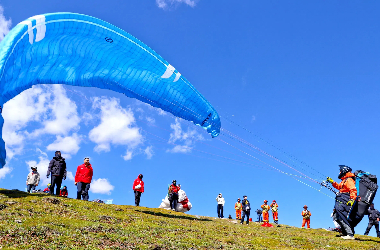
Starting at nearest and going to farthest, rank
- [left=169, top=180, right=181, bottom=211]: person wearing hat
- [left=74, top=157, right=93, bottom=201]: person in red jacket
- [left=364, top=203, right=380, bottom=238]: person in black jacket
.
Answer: [left=74, top=157, right=93, bottom=201]: person in red jacket, [left=364, top=203, right=380, bottom=238]: person in black jacket, [left=169, top=180, right=181, bottom=211]: person wearing hat

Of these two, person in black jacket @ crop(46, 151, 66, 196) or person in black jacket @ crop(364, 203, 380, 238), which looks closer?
person in black jacket @ crop(46, 151, 66, 196)

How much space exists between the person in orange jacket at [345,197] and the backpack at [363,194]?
0.60 ft

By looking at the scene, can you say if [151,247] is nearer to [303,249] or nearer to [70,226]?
[70,226]

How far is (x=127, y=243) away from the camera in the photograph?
357 inches

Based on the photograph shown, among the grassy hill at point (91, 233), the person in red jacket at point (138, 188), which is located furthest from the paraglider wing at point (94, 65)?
the person in red jacket at point (138, 188)

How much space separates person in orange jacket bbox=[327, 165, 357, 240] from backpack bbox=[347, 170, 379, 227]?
18cm

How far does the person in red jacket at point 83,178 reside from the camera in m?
17.4

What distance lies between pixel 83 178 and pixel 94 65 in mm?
6143

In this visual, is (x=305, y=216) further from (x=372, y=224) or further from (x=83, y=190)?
(x=83, y=190)

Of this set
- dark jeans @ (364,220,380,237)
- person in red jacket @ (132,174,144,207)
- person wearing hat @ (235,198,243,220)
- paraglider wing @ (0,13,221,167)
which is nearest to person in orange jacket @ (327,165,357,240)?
paraglider wing @ (0,13,221,167)

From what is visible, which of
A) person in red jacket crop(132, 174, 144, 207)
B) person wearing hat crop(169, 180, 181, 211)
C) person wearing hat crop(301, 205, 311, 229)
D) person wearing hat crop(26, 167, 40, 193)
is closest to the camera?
person wearing hat crop(26, 167, 40, 193)

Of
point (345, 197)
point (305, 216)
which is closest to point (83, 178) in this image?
point (345, 197)

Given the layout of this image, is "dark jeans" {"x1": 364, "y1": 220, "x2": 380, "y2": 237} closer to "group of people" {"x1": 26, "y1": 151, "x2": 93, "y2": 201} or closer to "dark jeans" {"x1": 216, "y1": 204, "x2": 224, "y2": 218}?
"dark jeans" {"x1": 216, "y1": 204, "x2": 224, "y2": 218}

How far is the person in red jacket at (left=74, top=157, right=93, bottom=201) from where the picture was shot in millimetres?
17391
